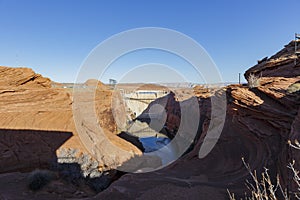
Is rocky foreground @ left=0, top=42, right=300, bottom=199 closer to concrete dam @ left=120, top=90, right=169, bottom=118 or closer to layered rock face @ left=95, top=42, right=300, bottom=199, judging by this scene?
layered rock face @ left=95, top=42, right=300, bottom=199

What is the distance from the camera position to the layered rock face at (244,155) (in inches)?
220

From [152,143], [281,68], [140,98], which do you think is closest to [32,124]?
[152,143]

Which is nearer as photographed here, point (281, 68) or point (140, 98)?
point (281, 68)

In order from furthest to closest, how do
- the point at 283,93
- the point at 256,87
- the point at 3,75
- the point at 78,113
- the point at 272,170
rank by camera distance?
1. the point at 78,113
2. the point at 3,75
3. the point at 256,87
4. the point at 283,93
5. the point at 272,170

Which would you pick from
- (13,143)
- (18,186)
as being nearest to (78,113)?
(13,143)

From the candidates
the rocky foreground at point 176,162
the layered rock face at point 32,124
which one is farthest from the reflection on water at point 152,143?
the layered rock face at point 32,124

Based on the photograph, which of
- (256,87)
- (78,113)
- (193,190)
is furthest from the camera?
(78,113)

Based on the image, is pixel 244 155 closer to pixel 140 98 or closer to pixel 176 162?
pixel 176 162

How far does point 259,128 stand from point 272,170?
1.84m

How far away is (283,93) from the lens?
6617 millimetres

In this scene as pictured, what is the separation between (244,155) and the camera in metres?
8.10

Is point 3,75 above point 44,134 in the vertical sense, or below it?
above

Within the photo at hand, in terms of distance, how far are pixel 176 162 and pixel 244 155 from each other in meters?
3.35

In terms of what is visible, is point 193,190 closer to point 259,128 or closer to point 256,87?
point 259,128
